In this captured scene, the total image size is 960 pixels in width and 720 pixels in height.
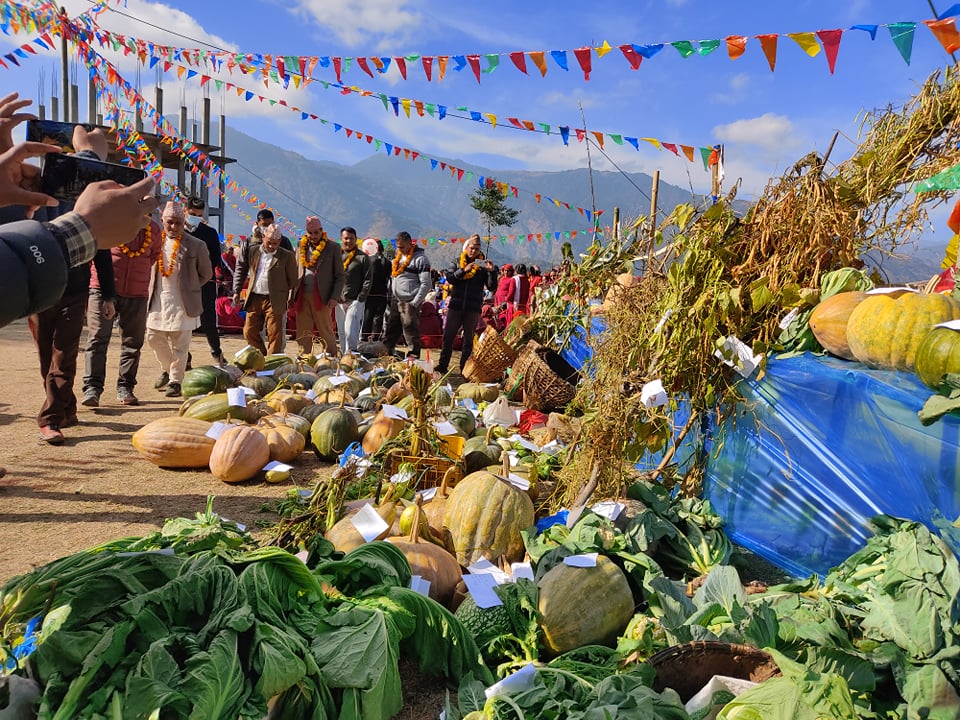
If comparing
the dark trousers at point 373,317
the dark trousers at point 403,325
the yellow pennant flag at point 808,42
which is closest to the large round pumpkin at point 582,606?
the yellow pennant flag at point 808,42

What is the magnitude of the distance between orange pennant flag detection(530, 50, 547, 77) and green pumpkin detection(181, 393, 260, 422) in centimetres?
529

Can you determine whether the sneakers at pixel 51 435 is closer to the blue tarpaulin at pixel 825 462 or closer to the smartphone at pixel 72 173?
the smartphone at pixel 72 173

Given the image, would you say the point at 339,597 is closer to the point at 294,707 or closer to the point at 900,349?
the point at 294,707

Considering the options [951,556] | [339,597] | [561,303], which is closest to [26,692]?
[339,597]

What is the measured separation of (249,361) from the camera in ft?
23.0

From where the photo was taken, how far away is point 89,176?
6.24ft

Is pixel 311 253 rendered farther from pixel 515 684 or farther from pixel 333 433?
pixel 515 684

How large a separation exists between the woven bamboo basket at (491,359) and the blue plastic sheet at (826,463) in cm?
393

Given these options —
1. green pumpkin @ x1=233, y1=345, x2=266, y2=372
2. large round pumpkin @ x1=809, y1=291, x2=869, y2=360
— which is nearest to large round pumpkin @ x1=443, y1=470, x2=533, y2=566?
large round pumpkin @ x1=809, y1=291, x2=869, y2=360

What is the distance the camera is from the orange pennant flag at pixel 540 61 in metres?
7.55

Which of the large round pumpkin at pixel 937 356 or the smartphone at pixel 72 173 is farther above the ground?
the smartphone at pixel 72 173

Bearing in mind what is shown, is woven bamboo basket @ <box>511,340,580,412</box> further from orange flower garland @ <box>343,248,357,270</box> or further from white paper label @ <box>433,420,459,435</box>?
orange flower garland @ <box>343,248,357,270</box>

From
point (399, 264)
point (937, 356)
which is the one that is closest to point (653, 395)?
point (937, 356)

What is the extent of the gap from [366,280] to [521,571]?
26.2 feet
